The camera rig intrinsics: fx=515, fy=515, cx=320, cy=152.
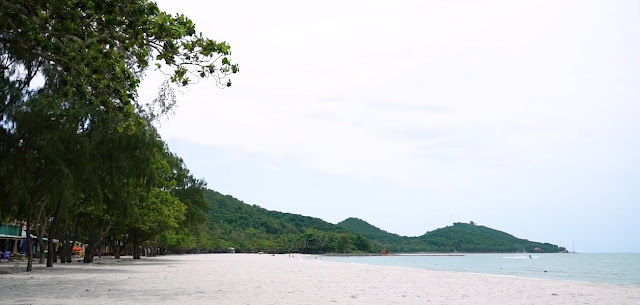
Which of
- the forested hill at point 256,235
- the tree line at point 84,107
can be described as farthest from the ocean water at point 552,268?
the forested hill at point 256,235

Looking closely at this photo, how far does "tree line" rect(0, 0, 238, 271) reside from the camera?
30.9 feet

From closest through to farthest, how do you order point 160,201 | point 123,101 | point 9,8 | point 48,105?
1. point 9,8
2. point 123,101
3. point 48,105
4. point 160,201

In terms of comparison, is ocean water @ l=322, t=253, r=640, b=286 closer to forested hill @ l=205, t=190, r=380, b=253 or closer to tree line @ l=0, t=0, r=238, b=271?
tree line @ l=0, t=0, r=238, b=271

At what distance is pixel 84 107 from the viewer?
21531mm

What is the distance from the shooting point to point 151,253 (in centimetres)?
8925

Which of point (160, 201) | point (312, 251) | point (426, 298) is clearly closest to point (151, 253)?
point (160, 201)

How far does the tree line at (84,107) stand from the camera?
9.43 metres

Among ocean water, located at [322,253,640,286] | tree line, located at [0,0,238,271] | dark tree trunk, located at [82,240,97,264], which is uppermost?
tree line, located at [0,0,238,271]

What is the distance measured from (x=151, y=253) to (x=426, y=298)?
82645 mm

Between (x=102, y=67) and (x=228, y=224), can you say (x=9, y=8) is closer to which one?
(x=102, y=67)

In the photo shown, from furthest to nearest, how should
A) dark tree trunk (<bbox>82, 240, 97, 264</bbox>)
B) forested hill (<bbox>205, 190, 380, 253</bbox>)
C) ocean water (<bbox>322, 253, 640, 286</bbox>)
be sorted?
forested hill (<bbox>205, 190, 380, 253</bbox>) → ocean water (<bbox>322, 253, 640, 286</bbox>) → dark tree trunk (<bbox>82, 240, 97, 264</bbox>)


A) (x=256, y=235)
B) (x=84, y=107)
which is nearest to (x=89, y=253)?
(x=84, y=107)

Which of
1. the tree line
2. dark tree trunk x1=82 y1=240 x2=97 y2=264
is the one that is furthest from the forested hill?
the tree line

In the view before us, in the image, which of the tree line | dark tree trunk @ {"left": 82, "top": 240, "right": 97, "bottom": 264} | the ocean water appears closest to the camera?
the tree line
